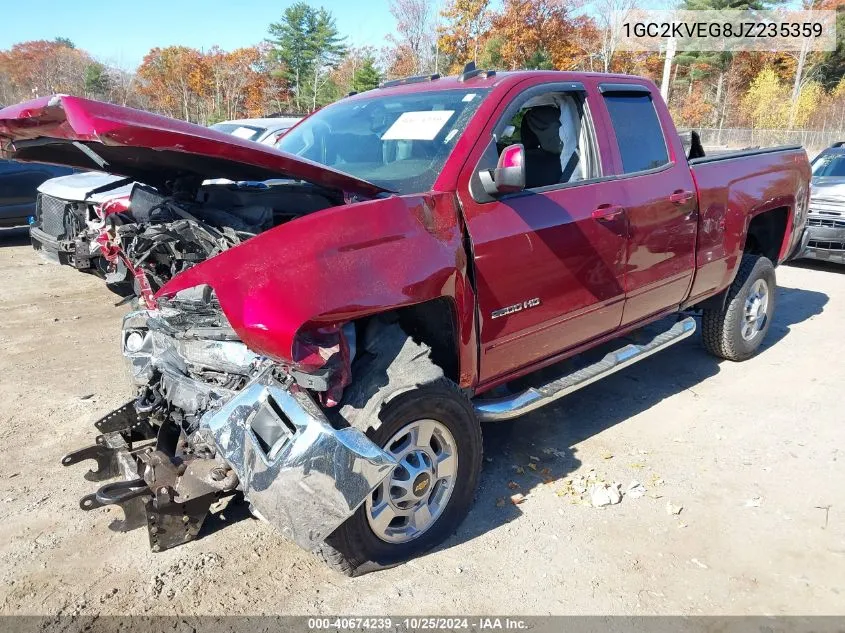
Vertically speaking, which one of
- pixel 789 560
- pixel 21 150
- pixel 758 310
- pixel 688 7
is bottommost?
pixel 789 560

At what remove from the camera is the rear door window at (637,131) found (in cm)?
391

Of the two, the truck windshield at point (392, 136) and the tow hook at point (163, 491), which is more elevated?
the truck windshield at point (392, 136)

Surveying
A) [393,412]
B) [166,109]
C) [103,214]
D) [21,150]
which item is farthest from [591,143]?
[166,109]

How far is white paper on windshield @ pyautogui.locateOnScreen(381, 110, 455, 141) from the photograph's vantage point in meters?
3.28

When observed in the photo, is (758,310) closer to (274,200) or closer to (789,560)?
(789,560)

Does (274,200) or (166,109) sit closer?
(274,200)

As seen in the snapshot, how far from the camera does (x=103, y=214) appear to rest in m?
3.05

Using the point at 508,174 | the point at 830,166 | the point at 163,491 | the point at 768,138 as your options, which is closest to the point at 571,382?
the point at 508,174

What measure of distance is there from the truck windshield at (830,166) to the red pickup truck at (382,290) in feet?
21.7

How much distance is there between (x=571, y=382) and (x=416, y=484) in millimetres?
Answer: 1209

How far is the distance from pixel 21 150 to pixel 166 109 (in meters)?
45.2

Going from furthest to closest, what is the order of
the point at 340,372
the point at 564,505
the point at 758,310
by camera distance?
1. the point at 758,310
2. the point at 564,505
3. the point at 340,372

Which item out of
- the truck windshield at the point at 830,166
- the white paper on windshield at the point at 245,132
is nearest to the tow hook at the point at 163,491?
the white paper on windshield at the point at 245,132

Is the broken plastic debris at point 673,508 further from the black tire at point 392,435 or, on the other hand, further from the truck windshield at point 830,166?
the truck windshield at point 830,166
